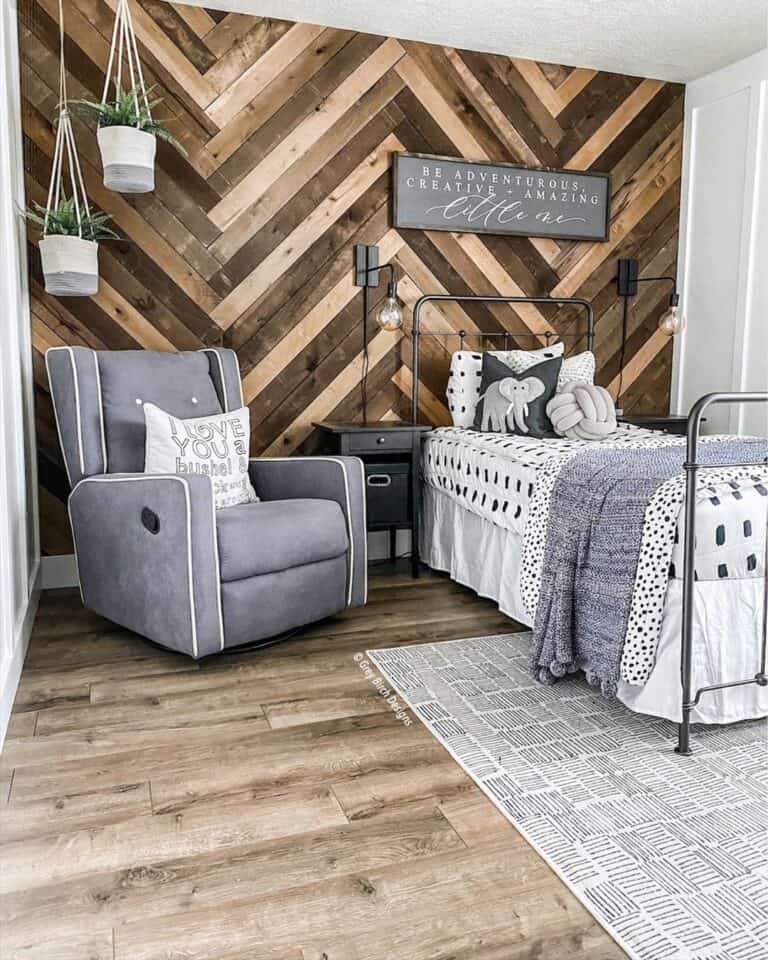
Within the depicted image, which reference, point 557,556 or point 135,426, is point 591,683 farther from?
point 135,426

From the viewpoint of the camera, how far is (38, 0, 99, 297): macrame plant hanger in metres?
3.12

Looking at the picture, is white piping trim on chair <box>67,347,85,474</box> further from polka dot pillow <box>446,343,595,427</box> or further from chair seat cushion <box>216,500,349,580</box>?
polka dot pillow <box>446,343,595,427</box>

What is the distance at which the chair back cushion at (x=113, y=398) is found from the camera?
298 centimetres

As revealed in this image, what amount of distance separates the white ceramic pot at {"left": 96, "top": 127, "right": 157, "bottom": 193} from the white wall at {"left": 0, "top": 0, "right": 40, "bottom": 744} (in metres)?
0.34

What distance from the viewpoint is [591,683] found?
7.84ft

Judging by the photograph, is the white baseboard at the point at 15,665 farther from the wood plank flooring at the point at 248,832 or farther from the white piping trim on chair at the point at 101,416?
the white piping trim on chair at the point at 101,416

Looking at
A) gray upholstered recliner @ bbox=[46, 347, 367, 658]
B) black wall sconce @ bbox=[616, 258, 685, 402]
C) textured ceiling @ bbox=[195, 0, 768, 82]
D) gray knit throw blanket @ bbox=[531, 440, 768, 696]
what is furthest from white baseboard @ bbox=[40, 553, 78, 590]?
black wall sconce @ bbox=[616, 258, 685, 402]

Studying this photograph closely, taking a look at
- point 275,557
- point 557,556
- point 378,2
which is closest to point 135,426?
point 275,557

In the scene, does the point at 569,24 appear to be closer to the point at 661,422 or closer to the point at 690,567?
the point at 661,422

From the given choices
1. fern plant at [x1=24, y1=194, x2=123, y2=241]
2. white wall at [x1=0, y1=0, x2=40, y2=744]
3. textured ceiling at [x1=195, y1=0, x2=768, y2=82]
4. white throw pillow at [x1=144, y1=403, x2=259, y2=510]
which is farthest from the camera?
textured ceiling at [x1=195, y1=0, x2=768, y2=82]

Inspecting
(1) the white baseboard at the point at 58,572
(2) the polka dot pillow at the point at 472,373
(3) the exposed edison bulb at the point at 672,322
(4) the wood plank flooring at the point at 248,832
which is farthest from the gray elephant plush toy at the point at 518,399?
(1) the white baseboard at the point at 58,572

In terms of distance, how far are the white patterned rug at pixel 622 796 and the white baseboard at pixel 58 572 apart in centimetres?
169

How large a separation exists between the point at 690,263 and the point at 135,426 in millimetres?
3209

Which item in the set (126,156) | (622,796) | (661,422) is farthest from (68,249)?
(661,422)
